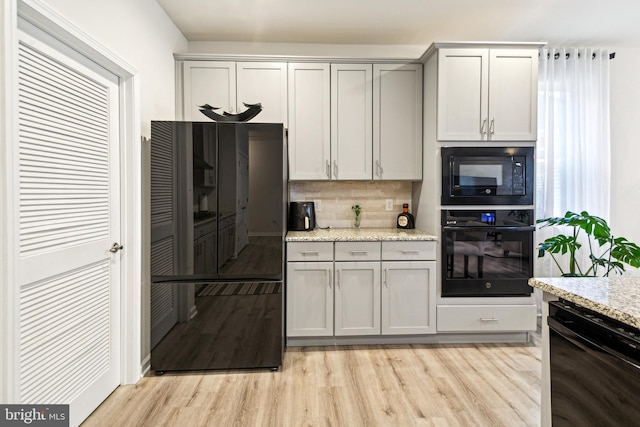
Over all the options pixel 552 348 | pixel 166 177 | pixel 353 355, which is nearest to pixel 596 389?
pixel 552 348

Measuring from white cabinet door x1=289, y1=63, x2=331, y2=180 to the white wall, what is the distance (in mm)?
2834

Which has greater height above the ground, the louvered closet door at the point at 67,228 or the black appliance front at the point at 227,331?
the louvered closet door at the point at 67,228

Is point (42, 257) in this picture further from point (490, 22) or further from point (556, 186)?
point (556, 186)

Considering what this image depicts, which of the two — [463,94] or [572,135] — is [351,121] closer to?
[463,94]

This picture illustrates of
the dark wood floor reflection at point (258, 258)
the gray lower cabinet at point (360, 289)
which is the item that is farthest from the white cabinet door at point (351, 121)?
the dark wood floor reflection at point (258, 258)

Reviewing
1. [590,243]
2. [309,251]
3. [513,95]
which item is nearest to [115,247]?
[309,251]

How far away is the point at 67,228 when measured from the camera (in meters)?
1.87

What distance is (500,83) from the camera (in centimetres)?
298

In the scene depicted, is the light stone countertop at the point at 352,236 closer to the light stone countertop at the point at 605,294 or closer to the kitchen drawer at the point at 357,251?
the kitchen drawer at the point at 357,251

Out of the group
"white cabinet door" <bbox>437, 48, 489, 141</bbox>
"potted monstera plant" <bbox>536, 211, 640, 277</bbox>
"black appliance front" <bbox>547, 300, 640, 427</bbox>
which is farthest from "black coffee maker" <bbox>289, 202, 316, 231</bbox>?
"black appliance front" <bbox>547, 300, 640, 427</bbox>

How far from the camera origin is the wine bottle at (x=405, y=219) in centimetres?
347

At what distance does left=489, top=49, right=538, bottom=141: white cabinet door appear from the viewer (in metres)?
2.98

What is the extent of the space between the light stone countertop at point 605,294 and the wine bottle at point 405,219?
1981 millimetres

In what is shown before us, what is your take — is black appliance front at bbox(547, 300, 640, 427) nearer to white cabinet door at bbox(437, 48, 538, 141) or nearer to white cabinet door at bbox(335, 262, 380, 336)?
white cabinet door at bbox(335, 262, 380, 336)
